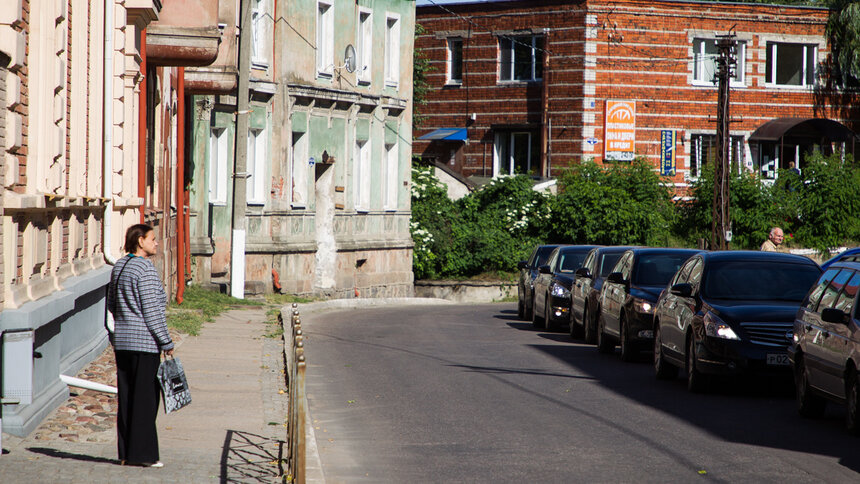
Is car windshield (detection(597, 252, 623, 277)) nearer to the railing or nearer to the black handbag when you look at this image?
the railing

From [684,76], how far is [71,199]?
35869mm

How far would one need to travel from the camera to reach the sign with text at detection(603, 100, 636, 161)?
44875 millimetres

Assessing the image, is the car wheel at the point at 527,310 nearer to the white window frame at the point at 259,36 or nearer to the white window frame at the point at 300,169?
the white window frame at the point at 300,169

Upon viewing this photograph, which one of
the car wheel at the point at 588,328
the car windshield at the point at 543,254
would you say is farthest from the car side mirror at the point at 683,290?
the car windshield at the point at 543,254

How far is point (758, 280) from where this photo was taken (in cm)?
1461

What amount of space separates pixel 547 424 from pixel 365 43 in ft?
87.3

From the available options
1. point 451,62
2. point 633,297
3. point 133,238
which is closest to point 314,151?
point 451,62

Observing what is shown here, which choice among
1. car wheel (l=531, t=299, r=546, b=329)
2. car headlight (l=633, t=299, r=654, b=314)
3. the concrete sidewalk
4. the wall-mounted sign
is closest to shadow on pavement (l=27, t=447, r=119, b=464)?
the concrete sidewalk

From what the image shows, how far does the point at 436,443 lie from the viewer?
33.5 feet

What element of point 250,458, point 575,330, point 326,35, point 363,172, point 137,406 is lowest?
point 575,330

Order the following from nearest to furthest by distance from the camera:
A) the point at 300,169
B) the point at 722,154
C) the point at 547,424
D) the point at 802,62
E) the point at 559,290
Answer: the point at 547,424
the point at 559,290
the point at 722,154
the point at 300,169
the point at 802,62

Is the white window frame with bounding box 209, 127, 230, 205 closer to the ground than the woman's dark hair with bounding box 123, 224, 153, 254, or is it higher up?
higher up

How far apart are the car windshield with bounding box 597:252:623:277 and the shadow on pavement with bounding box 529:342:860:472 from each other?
406cm

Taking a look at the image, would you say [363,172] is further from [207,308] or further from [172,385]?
[172,385]
